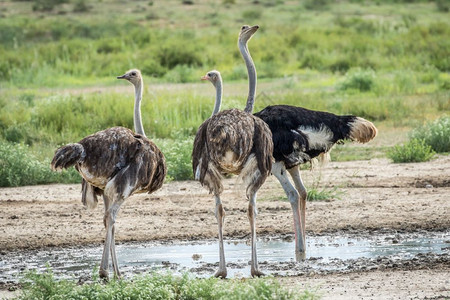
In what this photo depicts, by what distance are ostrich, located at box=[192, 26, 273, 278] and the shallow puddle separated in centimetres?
61

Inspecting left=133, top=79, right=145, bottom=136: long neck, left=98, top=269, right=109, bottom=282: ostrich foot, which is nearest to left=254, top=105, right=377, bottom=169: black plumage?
left=133, top=79, right=145, bottom=136: long neck

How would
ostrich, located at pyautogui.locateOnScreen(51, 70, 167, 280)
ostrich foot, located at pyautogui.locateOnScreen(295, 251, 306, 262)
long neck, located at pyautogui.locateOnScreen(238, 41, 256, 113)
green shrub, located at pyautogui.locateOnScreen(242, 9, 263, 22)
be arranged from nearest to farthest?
ostrich, located at pyautogui.locateOnScreen(51, 70, 167, 280), ostrich foot, located at pyautogui.locateOnScreen(295, 251, 306, 262), long neck, located at pyautogui.locateOnScreen(238, 41, 256, 113), green shrub, located at pyautogui.locateOnScreen(242, 9, 263, 22)

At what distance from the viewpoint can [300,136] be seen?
7.75 meters

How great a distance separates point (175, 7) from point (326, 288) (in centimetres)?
3436

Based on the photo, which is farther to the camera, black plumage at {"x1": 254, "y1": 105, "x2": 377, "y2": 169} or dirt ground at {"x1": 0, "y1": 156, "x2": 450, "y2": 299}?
dirt ground at {"x1": 0, "y1": 156, "x2": 450, "y2": 299}

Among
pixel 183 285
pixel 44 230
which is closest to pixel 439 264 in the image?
pixel 183 285

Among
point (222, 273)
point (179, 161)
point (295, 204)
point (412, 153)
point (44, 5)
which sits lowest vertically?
point (44, 5)

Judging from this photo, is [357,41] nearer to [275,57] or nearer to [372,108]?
[275,57]

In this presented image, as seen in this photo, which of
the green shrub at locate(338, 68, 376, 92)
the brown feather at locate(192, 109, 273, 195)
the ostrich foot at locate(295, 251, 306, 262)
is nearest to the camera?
the brown feather at locate(192, 109, 273, 195)

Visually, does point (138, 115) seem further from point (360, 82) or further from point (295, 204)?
point (360, 82)

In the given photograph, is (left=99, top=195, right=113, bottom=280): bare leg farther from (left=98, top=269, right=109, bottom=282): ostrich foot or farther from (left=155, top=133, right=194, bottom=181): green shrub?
(left=155, top=133, right=194, bottom=181): green shrub

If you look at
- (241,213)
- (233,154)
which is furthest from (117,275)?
(241,213)

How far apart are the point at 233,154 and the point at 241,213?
2.86 m

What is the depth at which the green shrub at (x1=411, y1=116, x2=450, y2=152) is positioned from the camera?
12312 mm
